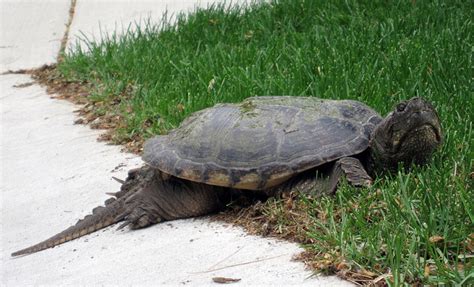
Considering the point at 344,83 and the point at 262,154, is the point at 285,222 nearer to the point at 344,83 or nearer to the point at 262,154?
the point at 262,154

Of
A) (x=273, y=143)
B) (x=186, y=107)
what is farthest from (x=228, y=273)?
(x=186, y=107)

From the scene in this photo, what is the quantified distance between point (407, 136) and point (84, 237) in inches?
60.2

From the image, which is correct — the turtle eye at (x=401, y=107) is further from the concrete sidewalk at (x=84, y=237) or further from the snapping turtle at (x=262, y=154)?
the concrete sidewalk at (x=84, y=237)

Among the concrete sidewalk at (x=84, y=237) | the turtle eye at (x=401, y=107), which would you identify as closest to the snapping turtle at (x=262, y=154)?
the turtle eye at (x=401, y=107)

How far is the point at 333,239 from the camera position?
8.66 feet

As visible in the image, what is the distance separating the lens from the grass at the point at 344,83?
2500 millimetres

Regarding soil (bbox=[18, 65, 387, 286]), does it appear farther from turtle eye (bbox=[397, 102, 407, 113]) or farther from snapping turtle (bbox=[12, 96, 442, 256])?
turtle eye (bbox=[397, 102, 407, 113])

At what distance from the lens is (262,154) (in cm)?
321

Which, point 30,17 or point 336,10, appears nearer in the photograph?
point 336,10

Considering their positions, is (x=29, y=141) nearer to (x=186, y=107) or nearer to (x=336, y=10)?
(x=186, y=107)

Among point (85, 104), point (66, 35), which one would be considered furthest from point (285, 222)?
point (66, 35)

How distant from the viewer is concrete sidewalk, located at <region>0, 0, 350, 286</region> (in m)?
2.80

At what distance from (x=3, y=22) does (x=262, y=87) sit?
4816mm

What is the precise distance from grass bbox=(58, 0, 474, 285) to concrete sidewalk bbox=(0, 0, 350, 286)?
196mm
